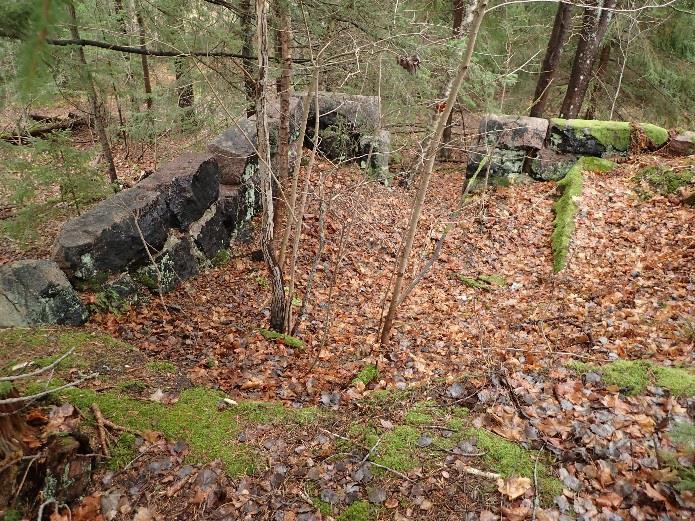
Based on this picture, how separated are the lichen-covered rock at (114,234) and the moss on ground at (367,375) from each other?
3322 millimetres

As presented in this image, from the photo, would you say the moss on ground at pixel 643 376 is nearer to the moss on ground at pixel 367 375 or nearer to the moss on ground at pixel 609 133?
the moss on ground at pixel 367 375

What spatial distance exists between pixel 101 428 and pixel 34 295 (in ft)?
7.66

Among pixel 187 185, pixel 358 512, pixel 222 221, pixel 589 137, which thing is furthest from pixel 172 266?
pixel 589 137

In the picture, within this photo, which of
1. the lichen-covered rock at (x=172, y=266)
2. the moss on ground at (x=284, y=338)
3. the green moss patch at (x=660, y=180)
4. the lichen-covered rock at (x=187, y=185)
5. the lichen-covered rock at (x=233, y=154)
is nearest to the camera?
the moss on ground at (x=284, y=338)

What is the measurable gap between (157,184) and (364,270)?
3.81m

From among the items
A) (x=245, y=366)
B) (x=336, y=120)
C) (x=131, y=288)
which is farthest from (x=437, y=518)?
(x=336, y=120)

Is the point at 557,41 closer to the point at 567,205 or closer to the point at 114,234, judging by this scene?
the point at 567,205

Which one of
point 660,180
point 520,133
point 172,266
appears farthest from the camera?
point 520,133

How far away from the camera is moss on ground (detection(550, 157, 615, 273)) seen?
7.71 metres

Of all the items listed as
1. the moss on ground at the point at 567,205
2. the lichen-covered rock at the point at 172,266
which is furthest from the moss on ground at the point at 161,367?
the moss on ground at the point at 567,205

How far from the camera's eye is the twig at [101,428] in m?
3.25

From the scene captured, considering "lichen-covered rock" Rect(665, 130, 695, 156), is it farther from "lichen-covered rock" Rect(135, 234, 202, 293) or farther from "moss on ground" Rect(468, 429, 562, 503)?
"lichen-covered rock" Rect(135, 234, 202, 293)

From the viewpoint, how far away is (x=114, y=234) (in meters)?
5.68

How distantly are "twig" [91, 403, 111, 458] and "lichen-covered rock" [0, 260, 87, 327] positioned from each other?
6.42 ft
